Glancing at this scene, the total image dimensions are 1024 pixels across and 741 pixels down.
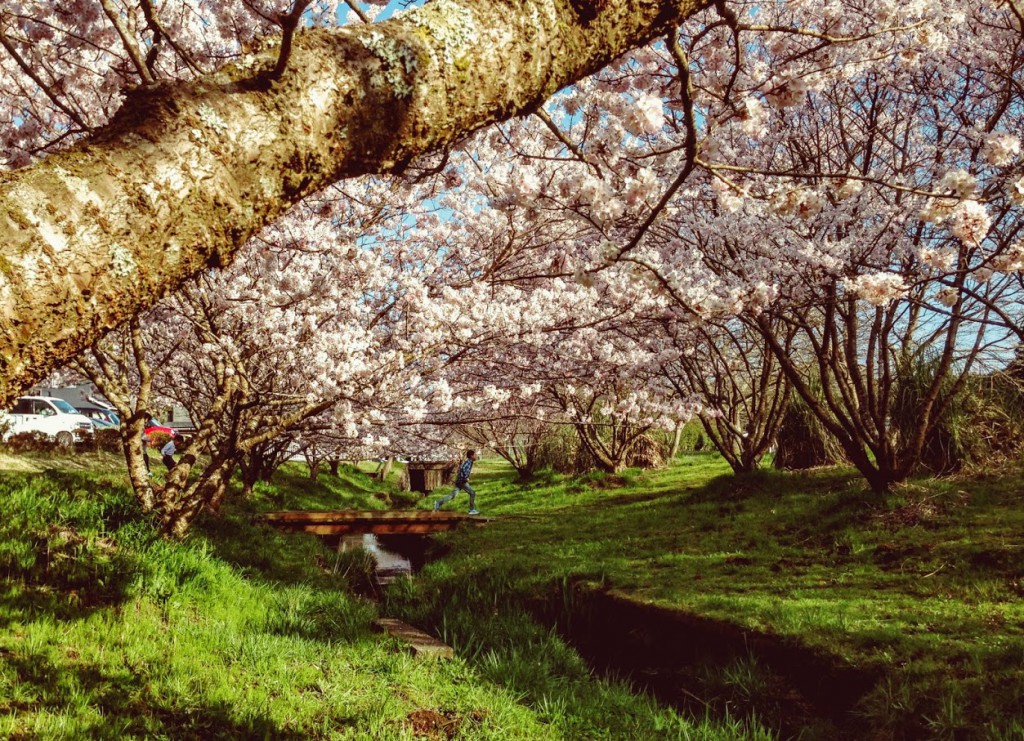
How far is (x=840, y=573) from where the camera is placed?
6656 mm

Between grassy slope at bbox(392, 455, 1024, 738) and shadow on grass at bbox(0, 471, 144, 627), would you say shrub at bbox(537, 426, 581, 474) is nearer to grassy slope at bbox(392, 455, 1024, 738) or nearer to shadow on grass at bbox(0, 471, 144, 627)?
grassy slope at bbox(392, 455, 1024, 738)

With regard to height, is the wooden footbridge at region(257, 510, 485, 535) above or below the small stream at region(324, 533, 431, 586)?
above

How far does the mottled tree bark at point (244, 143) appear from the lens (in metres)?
0.97

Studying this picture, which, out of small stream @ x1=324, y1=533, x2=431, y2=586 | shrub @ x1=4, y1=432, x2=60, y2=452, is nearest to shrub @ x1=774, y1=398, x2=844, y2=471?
small stream @ x1=324, y1=533, x2=431, y2=586

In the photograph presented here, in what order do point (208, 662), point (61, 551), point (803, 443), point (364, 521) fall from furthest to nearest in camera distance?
point (803, 443) → point (364, 521) → point (61, 551) → point (208, 662)

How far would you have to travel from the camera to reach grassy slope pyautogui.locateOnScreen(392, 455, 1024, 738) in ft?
13.8

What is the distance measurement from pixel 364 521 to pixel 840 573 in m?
8.31

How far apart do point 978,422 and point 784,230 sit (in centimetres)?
446

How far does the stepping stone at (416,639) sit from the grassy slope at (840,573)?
0.84 feet

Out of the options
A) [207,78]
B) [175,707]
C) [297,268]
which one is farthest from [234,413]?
[207,78]

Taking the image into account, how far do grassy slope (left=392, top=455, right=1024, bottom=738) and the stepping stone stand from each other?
26cm

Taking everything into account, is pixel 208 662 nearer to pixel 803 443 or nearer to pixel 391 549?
A: pixel 391 549

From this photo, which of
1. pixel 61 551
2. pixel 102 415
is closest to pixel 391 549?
pixel 61 551

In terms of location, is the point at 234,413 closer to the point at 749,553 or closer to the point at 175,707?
the point at 175,707
